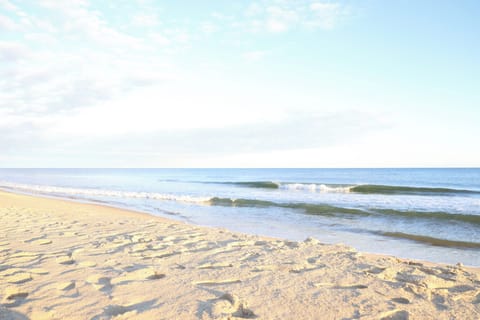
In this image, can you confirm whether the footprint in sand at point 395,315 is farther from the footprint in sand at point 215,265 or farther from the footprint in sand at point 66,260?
the footprint in sand at point 66,260

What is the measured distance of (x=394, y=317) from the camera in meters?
3.03

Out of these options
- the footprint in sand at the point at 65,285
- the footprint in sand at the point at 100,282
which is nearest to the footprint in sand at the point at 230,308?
the footprint in sand at the point at 100,282

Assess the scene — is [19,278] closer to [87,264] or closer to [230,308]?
[87,264]

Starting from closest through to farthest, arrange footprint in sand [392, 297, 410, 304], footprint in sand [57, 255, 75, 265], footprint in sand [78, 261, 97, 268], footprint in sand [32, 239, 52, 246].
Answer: footprint in sand [392, 297, 410, 304], footprint in sand [78, 261, 97, 268], footprint in sand [57, 255, 75, 265], footprint in sand [32, 239, 52, 246]

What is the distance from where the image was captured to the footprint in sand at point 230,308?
2996 millimetres

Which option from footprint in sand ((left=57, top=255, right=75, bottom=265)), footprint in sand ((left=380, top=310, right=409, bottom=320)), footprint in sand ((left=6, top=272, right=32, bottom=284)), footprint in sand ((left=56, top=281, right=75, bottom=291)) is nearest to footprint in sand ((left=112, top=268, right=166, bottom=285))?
footprint in sand ((left=56, top=281, right=75, bottom=291))

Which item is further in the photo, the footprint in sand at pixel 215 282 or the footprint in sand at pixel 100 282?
the footprint in sand at pixel 215 282

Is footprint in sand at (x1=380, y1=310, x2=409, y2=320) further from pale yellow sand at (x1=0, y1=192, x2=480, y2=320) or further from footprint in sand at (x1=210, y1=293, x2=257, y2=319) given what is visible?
footprint in sand at (x1=210, y1=293, x2=257, y2=319)

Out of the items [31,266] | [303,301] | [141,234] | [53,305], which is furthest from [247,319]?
[141,234]

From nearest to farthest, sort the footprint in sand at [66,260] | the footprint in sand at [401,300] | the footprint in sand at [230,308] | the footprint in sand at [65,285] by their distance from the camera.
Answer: the footprint in sand at [230,308] < the footprint in sand at [401,300] < the footprint in sand at [65,285] < the footprint in sand at [66,260]

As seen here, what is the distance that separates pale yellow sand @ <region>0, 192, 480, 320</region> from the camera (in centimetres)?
309

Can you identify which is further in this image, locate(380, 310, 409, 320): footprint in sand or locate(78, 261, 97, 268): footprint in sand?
locate(78, 261, 97, 268): footprint in sand

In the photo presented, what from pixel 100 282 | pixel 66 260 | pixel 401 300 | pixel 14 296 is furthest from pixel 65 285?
pixel 401 300

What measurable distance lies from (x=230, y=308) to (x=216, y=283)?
813 millimetres
